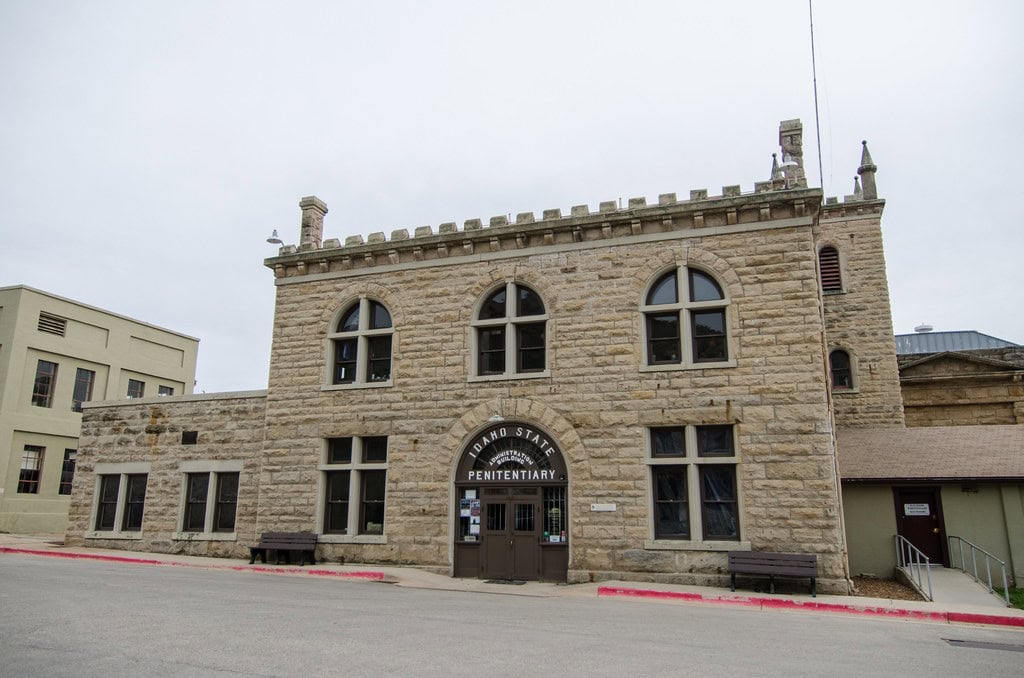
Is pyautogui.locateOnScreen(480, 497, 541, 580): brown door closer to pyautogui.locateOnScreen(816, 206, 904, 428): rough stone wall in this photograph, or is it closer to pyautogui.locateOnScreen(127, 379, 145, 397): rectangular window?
pyautogui.locateOnScreen(816, 206, 904, 428): rough stone wall

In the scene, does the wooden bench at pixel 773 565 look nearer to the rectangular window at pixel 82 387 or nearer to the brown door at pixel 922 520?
the brown door at pixel 922 520

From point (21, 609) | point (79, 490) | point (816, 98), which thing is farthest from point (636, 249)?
point (79, 490)

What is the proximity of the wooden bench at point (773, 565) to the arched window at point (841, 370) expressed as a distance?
38.6ft

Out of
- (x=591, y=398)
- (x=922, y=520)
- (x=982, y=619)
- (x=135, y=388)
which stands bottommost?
(x=982, y=619)

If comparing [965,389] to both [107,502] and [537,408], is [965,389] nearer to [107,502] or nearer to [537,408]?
[537,408]

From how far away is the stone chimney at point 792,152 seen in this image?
16.7 metres

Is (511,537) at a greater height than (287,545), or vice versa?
(511,537)

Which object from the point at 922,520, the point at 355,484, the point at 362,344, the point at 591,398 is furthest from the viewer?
the point at 362,344

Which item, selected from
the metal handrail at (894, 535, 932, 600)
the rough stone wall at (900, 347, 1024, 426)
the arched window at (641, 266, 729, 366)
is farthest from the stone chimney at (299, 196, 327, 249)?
the rough stone wall at (900, 347, 1024, 426)

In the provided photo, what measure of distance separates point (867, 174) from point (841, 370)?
7159 millimetres

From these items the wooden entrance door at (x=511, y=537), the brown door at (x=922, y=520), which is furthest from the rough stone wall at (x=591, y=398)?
the brown door at (x=922, y=520)

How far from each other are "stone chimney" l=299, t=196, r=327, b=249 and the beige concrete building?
19.1 meters

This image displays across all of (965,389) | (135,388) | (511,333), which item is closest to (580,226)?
(511,333)

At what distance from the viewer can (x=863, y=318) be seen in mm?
25062
